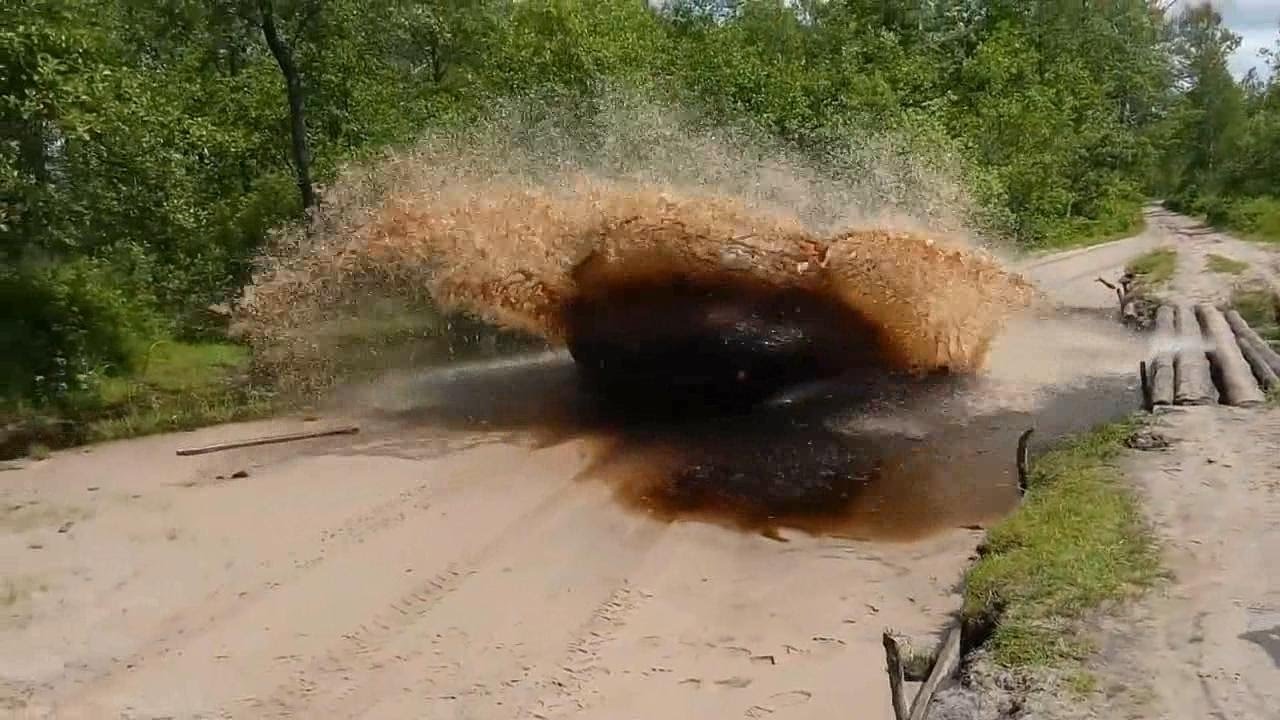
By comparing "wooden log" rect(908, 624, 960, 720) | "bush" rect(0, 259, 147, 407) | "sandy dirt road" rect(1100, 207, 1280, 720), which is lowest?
"wooden log" rect(908, 624, 960, 720)

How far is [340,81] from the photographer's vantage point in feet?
66.6

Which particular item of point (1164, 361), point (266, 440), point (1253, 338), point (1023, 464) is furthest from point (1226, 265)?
point (266, 440)

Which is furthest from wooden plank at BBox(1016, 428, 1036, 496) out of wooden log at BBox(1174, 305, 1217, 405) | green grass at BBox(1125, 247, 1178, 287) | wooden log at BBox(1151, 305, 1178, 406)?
green grass at BBox(1125, 247, 1178, 287)

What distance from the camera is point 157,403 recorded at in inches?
574

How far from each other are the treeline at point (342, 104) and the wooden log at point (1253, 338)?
20.8ft

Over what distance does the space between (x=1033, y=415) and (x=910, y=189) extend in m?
5.89

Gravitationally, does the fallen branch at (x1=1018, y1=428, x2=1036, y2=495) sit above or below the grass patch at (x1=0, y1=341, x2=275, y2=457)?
below

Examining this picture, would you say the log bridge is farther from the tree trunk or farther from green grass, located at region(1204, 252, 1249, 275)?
the tree trunk

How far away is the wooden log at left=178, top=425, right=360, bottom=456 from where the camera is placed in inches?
474

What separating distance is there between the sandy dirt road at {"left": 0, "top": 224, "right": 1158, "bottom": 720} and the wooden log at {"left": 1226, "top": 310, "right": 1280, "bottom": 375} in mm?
4746

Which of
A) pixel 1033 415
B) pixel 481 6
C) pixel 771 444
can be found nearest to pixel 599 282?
pixel 771 444

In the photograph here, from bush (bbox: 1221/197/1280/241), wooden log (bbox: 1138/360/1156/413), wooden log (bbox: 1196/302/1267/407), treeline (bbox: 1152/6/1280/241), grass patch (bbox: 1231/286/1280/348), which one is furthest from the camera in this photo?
treeline (bbox: 1152/6/1280/241)

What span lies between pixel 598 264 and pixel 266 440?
458 cm

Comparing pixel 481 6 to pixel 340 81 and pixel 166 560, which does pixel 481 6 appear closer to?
pixel 340 81
